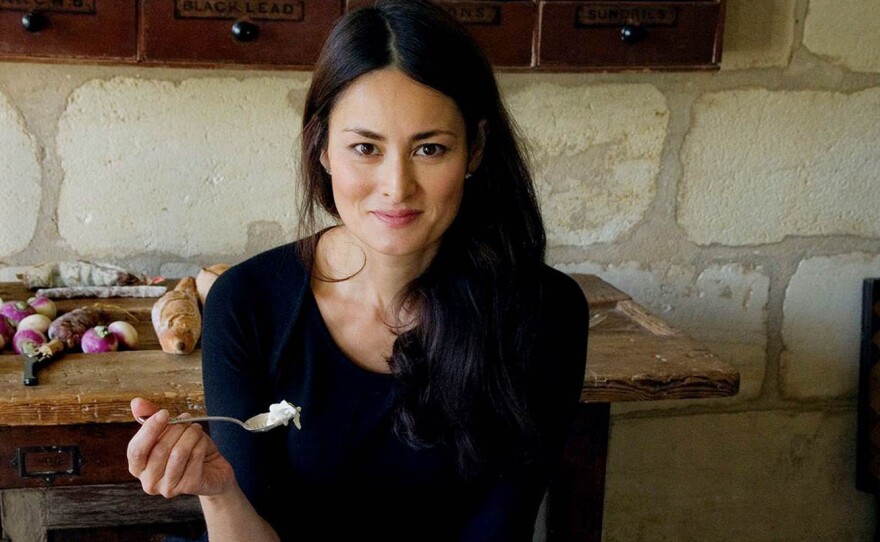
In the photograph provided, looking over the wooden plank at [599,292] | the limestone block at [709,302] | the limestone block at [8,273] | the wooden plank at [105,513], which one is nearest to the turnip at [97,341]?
the wooden plank at [105,513]

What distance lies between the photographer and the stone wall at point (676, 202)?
1789 mm

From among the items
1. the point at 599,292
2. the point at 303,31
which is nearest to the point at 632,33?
the point at 599,292

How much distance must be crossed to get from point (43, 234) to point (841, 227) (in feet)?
5.24

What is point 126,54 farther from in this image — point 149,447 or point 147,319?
point 149,447

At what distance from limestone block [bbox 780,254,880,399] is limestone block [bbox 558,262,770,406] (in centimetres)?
7

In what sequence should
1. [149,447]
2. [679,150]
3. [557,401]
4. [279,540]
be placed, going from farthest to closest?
1. [679,150]
2. [557,401]
3. [279,540]
4. [149,447]

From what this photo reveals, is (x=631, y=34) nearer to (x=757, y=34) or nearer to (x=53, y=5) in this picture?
(x=757, y=34)

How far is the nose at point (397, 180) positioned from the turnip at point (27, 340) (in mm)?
601

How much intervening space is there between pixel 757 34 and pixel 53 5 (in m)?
1.30

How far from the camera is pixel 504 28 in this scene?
171 cm

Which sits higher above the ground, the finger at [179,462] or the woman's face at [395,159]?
the woman's face at [395,159]

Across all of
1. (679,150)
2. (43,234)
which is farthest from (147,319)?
(679,150)

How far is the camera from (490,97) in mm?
1190

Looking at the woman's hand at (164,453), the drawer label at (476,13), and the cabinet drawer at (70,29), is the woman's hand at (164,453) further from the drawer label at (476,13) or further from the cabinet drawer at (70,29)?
the drawer label at (476,13)
